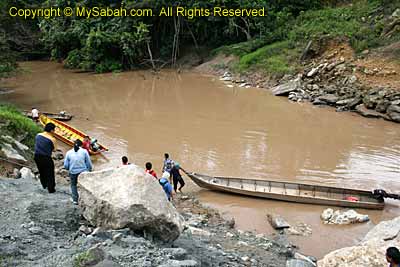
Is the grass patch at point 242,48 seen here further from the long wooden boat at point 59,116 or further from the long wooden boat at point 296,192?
the long wooden boat at point 296,192

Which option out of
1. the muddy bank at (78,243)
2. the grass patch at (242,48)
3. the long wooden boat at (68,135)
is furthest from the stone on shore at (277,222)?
the grass patch at (242,48)

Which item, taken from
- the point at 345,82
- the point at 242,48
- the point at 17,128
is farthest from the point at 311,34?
the point at 17,128

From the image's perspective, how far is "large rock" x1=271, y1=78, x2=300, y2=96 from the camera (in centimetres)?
2452

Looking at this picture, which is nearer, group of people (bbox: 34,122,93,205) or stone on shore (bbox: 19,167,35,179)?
group of people (bbox: 34,122,93,205)

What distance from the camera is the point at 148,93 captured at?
2694 cm

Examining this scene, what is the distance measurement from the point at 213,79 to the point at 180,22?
726 centimetres

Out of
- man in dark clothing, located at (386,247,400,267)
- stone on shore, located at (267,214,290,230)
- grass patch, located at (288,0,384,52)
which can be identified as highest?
grass patch, located at (288,0,384,52)

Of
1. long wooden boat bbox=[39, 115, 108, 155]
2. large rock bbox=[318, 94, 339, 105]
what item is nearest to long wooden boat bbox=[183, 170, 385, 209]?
long wooden boat bbox=[39, 115, 108, 155]

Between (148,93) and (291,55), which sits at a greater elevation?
(291,55)

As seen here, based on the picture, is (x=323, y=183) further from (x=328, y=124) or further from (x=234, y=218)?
(x=328, y=124)

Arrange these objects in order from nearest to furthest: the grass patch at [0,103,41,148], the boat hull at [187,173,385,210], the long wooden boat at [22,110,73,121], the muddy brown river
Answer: the boat hull at [187,173,385,210], the muddy brown river, the grass patch at [0,103,41,148], the long wooden boat at [22,110,73,121]

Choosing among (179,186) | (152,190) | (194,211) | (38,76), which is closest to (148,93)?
(38,76)

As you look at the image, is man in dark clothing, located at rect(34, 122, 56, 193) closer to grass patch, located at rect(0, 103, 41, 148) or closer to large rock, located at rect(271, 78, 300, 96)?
grass patch, located at rect(0, 103, 41, 148)

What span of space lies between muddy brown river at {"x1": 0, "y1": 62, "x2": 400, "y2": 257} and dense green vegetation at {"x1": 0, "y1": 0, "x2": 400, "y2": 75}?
16.4ft
